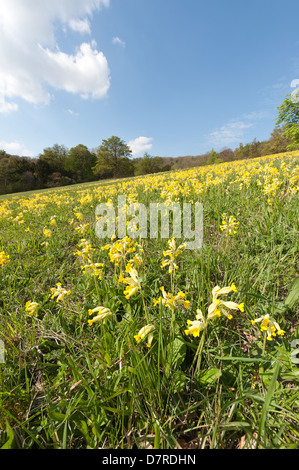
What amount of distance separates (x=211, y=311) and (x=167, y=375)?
503 millimetres

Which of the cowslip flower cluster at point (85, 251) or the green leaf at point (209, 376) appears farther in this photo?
the cowslip flower cluster at point (85, 251)

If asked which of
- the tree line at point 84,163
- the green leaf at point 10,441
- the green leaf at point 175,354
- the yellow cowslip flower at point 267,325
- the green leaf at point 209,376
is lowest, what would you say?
the green leaf at point 10,441

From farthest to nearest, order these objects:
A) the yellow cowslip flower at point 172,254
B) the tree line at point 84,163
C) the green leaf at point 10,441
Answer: the tree line at point 84,163, the yellow cowslip flower at point 172,254, the green leaf at point 10,441

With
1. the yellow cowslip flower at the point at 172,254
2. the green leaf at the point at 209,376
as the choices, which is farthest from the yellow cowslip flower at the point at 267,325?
the yellow cowslip flower at the point at 172,254

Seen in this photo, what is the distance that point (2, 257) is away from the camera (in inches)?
92.1

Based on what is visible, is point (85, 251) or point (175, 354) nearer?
point (175, 354)

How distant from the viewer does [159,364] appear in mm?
1262

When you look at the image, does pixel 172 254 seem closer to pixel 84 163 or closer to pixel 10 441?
pixel 10 441

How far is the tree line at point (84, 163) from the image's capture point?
4997 cm

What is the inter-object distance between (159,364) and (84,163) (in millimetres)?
72419

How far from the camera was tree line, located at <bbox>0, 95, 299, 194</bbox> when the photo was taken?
49969mm

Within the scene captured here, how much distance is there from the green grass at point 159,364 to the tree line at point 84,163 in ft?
189

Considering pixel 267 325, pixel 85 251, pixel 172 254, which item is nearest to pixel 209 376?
pixel 267 325

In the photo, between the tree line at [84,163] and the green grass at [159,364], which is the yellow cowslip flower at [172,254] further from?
the tree line at [84,163]
